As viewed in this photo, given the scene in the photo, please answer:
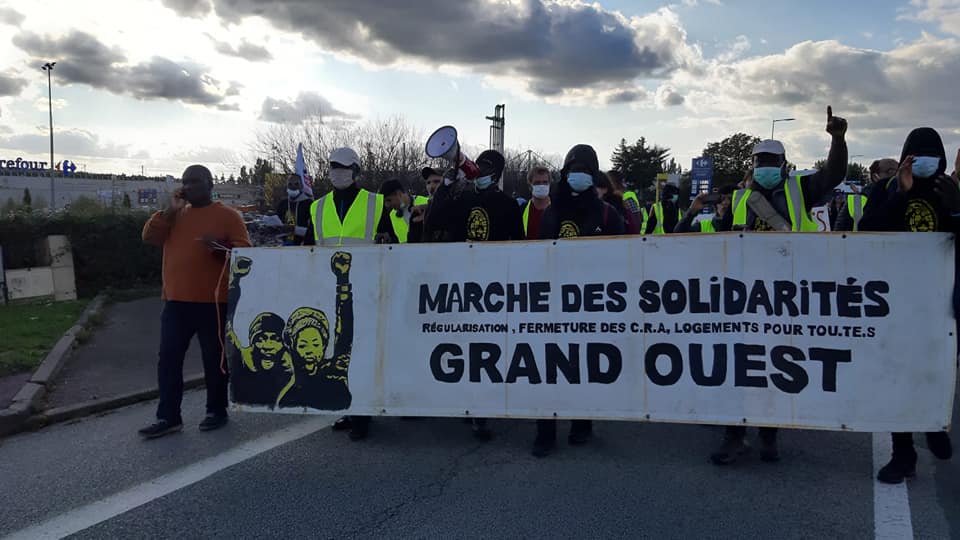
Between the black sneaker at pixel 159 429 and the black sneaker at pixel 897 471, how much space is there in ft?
15.8

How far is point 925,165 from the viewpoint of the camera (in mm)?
4250

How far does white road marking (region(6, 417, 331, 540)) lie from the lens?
3.56 m

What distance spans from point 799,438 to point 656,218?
7.13m

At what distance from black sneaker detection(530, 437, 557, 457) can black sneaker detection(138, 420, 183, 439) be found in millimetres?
2697

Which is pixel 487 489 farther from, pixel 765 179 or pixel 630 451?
pixel 765 179

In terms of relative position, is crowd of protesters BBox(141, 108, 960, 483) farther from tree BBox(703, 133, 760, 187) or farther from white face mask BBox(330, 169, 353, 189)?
tree BBox(703, 133, 760, 187)

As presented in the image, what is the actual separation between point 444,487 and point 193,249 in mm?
2674

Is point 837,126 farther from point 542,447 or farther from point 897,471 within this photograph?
point 542,447

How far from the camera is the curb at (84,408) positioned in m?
5.39

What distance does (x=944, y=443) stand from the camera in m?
4.38

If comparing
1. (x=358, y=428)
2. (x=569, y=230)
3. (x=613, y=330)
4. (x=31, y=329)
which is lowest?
(x=358, y=428)

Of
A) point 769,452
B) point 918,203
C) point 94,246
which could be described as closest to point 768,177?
point 918,203

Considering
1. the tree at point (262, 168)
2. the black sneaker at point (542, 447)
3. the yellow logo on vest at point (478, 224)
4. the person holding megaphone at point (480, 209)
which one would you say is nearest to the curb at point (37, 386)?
the person holding megaphone at point (480, 209)

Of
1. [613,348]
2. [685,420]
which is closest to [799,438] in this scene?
[685,420]
